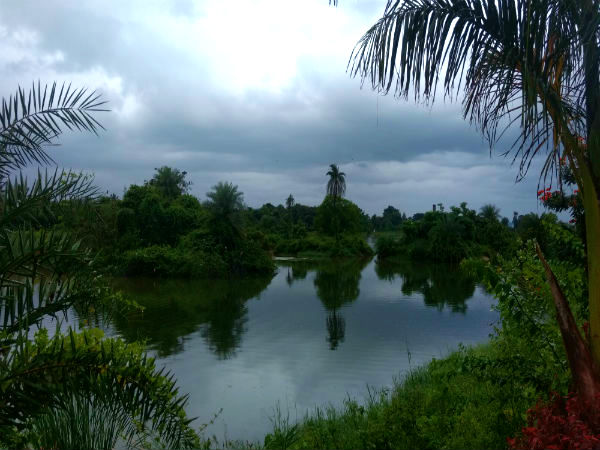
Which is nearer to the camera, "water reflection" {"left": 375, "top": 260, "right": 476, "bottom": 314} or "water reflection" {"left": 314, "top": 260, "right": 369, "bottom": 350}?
"water reflection" {"left": 314, "top": 260, "right": 369, "bottom": 350}

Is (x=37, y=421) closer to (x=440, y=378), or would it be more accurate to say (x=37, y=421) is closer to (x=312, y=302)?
(x=440, y=378)

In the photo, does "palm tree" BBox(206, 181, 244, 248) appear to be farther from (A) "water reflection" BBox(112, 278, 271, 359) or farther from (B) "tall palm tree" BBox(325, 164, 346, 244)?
(B) "tall palm tree" BBox(325, 164, 346, 244)

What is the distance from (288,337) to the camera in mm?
14352

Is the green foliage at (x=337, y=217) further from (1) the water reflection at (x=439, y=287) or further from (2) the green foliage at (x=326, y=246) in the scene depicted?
(1) the water reflection at (x=439, y=287)

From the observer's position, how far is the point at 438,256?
49.3 m

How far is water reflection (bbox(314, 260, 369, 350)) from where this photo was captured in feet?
48.8

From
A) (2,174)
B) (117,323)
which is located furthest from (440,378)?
(117,323)

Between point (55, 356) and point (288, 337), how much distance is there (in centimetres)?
1174

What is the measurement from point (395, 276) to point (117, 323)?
22849 millimetres

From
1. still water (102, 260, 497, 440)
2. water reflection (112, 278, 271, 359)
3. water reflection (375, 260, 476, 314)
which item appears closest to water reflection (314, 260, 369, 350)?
still water (102, 260, 497, 440)

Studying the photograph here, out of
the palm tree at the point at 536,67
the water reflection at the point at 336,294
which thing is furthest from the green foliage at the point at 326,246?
the palm tree at the point at 536,67

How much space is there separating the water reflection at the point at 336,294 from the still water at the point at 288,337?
54mm

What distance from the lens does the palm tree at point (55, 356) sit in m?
2.87

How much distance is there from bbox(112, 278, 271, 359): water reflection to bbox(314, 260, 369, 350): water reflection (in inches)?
105
